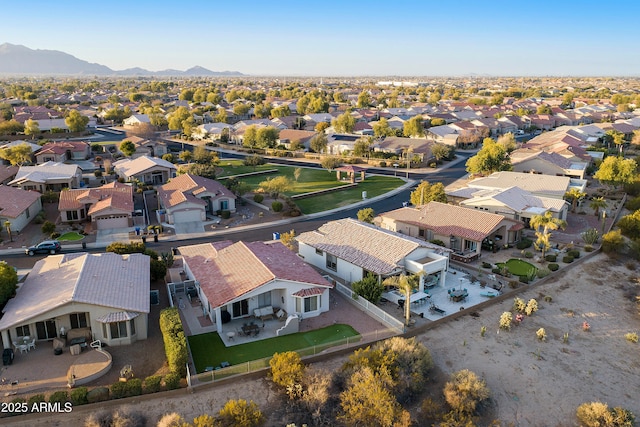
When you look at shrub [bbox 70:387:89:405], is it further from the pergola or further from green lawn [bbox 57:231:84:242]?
the pergola

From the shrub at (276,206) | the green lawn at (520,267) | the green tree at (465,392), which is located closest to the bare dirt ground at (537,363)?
the green tree at (465,392)

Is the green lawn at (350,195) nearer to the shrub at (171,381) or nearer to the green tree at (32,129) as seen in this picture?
the shrub at (171,381)

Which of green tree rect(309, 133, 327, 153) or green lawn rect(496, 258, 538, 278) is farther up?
green tree rect(309, 133, 327, 153)

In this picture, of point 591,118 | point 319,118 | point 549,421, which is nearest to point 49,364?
point 549,421

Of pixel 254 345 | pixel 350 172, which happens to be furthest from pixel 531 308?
pixel 350 172

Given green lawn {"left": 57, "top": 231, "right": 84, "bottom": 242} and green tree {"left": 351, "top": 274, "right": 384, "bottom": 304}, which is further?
green lawn {"left": 57, "top": 231, "right": 84, "bottom": 242}

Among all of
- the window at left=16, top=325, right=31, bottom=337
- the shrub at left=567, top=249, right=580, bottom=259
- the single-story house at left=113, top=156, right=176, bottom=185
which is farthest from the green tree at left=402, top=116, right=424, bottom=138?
the window at left=16, top=325, right=31, bottom=337

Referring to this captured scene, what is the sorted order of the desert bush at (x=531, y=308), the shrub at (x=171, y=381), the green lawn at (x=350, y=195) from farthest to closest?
the green lawn at (x=350, y=195) → the desert bush at (x=531, y=308) → the shrub at (x=171, y=381)

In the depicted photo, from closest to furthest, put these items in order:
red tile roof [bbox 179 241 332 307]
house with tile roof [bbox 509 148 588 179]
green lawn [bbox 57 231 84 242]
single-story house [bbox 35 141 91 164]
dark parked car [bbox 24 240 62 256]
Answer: red tile roof [bbox 179 241 332 307]
dark parked car [bbox 24 240 62 256]
green lawn [bbox 57 231 84 242]
house with tile roof [bbox 509 148 588 179]
single-story house [bbox 35 141 91 164]
